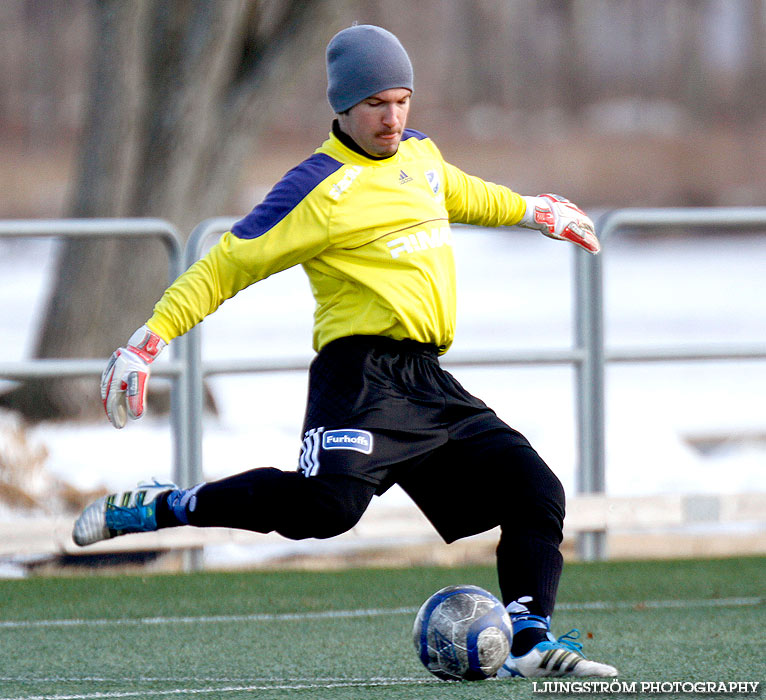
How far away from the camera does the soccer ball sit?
397cm

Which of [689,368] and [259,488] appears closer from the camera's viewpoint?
[259,488]

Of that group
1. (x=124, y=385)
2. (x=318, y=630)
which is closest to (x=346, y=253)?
(x=124, y=385)

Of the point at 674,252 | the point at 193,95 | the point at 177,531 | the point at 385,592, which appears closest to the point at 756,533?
the point at 385,592

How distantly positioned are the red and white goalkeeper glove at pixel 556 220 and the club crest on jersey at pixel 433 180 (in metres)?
0.34

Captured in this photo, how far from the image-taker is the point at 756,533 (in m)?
7.57

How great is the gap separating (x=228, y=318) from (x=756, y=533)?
7.11 meters

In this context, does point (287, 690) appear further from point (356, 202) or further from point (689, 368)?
point (689, 368)

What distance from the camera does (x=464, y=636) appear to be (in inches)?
157

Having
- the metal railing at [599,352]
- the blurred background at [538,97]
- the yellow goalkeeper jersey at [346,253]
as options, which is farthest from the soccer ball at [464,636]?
the blurred background at [538,97]

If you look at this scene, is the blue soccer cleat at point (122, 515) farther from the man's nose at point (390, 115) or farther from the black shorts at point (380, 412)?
the man's nose at point (390, 115)

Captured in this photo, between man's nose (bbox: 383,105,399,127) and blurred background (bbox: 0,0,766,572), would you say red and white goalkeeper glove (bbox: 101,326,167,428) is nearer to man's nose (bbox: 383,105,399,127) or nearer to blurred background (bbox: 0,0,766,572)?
man's nose (bbox: 383,105,399,127)

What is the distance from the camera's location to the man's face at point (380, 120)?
4145 mm

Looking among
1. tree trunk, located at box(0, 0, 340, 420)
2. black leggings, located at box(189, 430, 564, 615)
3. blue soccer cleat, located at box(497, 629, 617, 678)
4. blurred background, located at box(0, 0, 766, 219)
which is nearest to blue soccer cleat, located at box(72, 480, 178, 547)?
black leggings, located at box(189, 430, 564, 615)

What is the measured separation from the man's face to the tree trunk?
4401 mm
